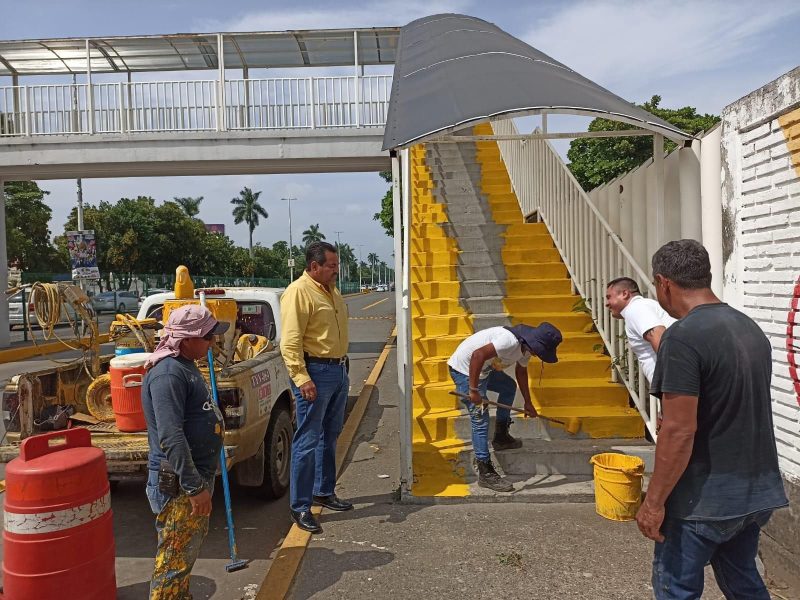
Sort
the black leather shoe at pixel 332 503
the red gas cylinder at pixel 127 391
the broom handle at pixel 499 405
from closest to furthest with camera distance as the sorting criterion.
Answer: the red gas cylinder at pixel 127 391
the black leather shoe at pixel 332 503
the broom handle at pixel 499 405

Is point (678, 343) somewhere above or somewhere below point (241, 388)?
above

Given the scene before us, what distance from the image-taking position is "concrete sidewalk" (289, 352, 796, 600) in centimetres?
341

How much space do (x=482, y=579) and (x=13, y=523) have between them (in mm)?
2422

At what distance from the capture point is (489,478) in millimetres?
4762

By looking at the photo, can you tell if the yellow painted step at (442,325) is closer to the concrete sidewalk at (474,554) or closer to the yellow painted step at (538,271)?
the yellow painted step at (538,271)

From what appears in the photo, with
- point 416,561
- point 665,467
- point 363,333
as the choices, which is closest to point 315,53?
point 363,333

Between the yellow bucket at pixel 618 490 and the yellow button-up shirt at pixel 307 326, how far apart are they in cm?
195

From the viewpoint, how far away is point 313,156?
12758 millimetres

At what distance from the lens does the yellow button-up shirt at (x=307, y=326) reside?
421 centimetres

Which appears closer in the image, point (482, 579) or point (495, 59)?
point (482, 579)

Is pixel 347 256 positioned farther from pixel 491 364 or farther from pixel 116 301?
pixel 491 364

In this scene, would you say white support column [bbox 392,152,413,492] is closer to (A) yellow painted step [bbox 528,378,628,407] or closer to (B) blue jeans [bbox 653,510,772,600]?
(A) yellow painted step [bbox 528,378,628,407]

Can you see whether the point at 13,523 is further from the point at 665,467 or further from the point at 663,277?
the point at 663,277

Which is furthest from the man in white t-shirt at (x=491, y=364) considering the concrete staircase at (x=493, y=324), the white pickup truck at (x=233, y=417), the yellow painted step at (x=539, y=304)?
the yellow painted step at (x=539, y=304)
